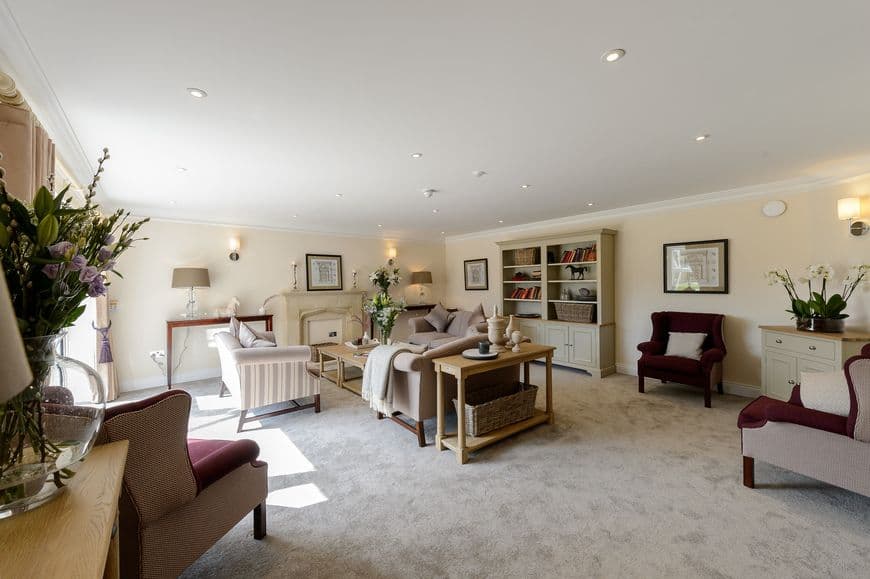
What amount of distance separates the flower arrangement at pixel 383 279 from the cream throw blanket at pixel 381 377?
3454 mm

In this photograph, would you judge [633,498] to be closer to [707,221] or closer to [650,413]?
[650,413]

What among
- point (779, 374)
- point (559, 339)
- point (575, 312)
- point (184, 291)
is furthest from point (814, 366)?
point (184, 291)

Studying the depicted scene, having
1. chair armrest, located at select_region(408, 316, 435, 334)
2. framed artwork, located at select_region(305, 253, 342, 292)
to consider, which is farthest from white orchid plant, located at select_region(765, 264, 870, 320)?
framed artwork, located at select_region(305, 253, 342, 292)

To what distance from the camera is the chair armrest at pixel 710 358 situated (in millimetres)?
3791

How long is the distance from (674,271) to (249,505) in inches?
195

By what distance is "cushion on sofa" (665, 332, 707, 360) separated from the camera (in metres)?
4.12

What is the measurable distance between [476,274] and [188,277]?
185 inches

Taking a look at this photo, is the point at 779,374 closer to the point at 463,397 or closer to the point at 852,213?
the point at 852,213

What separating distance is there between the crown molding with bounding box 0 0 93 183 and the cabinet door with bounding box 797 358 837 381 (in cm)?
537

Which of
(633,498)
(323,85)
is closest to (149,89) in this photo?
(323,85)

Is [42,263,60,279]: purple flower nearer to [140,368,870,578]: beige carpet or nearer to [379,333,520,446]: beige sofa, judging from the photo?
[140,368,870,578]: beige carpet

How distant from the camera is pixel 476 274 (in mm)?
7324

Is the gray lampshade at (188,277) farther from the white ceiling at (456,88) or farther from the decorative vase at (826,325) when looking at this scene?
the decorative vase at (826,325)

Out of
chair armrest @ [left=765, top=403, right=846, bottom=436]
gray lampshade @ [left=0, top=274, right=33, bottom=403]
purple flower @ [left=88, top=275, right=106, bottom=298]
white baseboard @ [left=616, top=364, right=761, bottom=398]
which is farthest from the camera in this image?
white baseboard @ [left=616, top=364, right=761, bottom=398]
